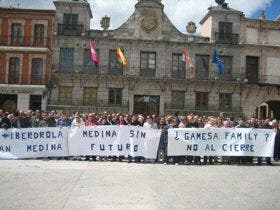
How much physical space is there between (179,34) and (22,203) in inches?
1205

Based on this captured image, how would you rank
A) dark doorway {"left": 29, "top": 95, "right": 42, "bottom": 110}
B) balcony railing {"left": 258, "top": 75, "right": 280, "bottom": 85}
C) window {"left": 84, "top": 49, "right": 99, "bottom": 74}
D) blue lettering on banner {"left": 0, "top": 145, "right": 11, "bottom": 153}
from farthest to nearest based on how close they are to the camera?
balcony railing {"left": 258, "top": 75, "right": 280, "bottom": 85} < dark doorway {"left": 29, "top": 95, "right": 42, "bottom": 110} < window {"left": 84, "top": 49, "right": 99, "bottom": 74} < blue lettering on banner {"left": 0, "top": 145, "right": 11, "bottom": 153}

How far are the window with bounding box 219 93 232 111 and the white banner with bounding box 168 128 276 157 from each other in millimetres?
20746

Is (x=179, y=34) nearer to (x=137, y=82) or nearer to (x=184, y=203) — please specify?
(x=137, y=82)

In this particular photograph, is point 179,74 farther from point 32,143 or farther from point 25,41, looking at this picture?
point 32,143

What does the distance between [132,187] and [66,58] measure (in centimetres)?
2738

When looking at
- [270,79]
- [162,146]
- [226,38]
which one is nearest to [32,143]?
[162,146]

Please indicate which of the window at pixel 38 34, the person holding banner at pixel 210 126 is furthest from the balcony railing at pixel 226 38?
the person holding banner at pixel 210 126

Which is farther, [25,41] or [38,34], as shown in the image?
[38,34]

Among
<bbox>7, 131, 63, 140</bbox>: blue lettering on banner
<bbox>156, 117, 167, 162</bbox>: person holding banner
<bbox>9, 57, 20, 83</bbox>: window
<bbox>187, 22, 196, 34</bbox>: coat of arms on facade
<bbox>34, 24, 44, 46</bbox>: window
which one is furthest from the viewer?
<bbox>187, 22, 196, 34</bbox>: coat of arms on facade

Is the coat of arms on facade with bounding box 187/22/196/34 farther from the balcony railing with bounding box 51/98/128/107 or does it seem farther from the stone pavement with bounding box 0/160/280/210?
the stone pavement with bounding box 0/160/280/210

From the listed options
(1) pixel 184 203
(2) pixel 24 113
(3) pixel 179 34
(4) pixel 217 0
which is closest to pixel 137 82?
(3) pixel 179 34

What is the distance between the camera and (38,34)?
36688 mm

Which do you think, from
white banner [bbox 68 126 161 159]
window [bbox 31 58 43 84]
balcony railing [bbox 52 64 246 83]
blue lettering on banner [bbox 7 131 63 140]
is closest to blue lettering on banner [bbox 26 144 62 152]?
blue lettering on banner [bbox 7 131 63 140]

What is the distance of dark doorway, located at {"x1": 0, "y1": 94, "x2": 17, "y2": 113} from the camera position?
3606 centimetres
